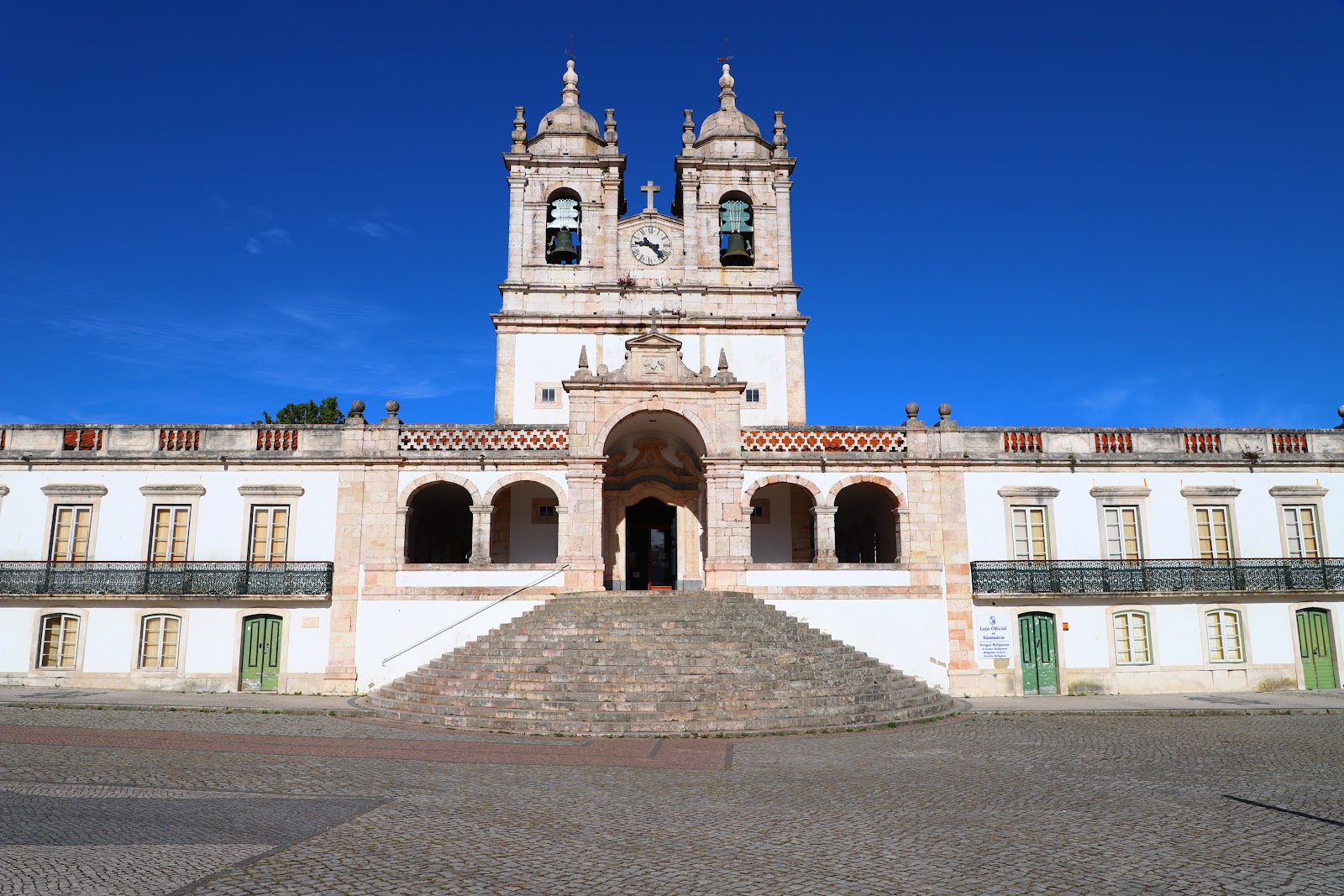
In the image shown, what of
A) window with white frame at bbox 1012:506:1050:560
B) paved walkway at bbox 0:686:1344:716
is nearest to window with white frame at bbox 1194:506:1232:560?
paved walkway at bbox 0:686:1344:716

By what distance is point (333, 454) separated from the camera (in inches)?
828

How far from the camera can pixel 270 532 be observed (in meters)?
20.7

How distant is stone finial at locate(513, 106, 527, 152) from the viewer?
28.6 meters

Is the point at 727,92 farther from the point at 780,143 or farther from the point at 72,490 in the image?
the point at 72,490

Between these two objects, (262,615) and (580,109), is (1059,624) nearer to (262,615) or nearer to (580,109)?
(262,615)

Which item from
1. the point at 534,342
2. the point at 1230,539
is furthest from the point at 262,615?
the point at 1230,539

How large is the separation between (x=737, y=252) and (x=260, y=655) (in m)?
17.9

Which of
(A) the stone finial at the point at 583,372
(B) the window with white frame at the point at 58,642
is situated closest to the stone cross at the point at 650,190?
(A) the stone finial at the point at 583,372

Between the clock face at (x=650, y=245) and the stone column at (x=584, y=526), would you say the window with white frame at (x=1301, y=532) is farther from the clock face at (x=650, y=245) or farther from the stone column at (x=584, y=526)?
the clock face at (x=650, y=245)

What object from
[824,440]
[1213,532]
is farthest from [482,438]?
[1213,532]

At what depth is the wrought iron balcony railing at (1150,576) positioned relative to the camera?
2039cm

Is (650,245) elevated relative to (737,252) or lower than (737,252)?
A: elevated

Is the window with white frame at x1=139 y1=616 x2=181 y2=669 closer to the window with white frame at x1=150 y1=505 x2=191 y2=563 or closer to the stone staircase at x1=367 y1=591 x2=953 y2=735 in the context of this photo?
the window with white frame at x1=150 y1=505 x2=191 y2=563

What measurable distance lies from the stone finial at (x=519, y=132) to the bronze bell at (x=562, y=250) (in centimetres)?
317
